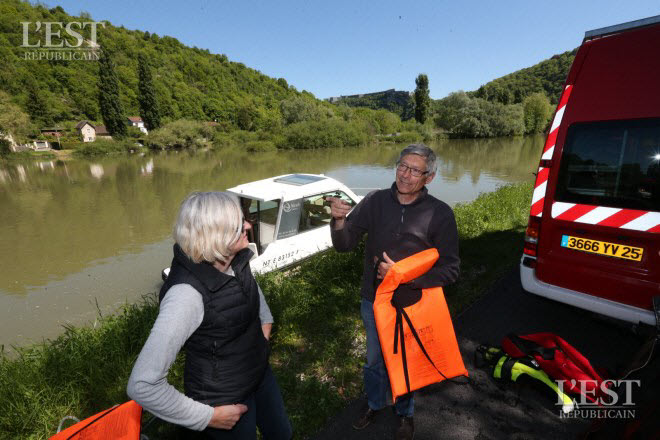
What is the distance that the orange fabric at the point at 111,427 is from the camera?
4.60 feet

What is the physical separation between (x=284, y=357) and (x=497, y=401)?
1896mm

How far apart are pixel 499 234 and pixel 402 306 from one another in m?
5.90

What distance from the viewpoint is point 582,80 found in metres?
2.79

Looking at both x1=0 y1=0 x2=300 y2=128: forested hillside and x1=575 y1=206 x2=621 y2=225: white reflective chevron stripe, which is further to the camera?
x1=0 y1=0 x2=300 y2=128: forested hillside

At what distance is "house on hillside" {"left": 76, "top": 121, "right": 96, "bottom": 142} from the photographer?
192ft

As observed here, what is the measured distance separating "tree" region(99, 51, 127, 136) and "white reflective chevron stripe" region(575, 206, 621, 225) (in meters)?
62.7

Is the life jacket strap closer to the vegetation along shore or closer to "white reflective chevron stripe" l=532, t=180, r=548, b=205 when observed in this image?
"white reflective chevron stripe" l=532, t=180, r=548, b=205

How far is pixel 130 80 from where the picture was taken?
82.8 m

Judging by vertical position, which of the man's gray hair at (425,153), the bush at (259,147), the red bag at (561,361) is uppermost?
the bush at (259,147)

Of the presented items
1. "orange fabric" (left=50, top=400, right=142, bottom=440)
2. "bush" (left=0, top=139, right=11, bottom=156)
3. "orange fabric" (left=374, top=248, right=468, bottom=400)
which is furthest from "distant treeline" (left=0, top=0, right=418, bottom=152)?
"orange fabric" (left=374, top=248, right=468, bottom=400)

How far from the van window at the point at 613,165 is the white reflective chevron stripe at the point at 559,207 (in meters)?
0.04

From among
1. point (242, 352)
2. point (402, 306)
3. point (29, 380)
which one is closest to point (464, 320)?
point (402, 306)

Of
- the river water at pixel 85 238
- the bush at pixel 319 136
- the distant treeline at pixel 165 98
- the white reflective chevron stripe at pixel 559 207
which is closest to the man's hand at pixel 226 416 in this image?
the white reflective chevron stripe at pixel 559 207

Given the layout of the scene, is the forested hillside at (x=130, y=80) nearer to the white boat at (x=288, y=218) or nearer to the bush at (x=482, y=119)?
the bush at (x=482, y=119)
